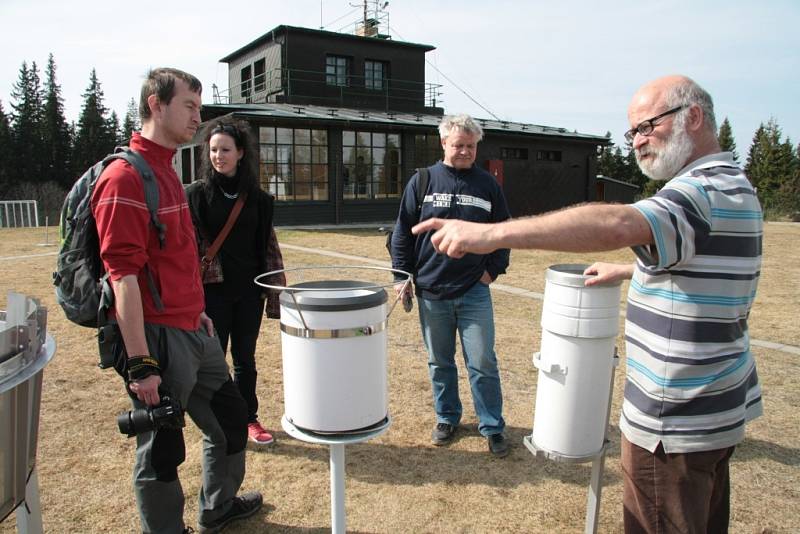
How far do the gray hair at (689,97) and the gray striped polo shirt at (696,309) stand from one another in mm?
156

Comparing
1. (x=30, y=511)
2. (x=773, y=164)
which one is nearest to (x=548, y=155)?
(x=30, y=511)

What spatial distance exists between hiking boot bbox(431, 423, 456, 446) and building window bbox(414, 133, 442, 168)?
19.8 meters

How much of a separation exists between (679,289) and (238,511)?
232 cm

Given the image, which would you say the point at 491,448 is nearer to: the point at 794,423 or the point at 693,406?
the point at 693,406

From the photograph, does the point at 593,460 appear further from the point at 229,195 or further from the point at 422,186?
the point at 229,195

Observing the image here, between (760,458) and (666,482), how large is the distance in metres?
2.23

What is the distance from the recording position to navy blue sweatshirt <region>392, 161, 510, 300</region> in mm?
3582

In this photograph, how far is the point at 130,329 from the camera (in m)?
2.06

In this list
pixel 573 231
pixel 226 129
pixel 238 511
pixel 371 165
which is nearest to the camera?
pixel 573 231

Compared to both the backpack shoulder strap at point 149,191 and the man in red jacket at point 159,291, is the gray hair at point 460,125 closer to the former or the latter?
the man in red jacket at point 159,291

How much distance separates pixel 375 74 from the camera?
26.7 metres

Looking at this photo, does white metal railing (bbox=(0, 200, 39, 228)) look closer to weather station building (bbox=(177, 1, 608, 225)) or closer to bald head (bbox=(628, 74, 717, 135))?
weather station building (bbox=(177, 1, 608, 225))

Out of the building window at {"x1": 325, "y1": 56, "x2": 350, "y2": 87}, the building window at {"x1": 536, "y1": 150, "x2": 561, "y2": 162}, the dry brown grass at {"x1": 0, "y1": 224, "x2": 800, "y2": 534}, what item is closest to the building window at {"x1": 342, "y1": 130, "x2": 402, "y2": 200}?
the building window at {"x1": 325, "y1": 56, "x2": 350, "y2": 87}

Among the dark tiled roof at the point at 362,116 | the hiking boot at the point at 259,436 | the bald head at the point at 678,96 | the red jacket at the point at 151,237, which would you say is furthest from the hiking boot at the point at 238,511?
the dark tiled roof at the point at 362,116
